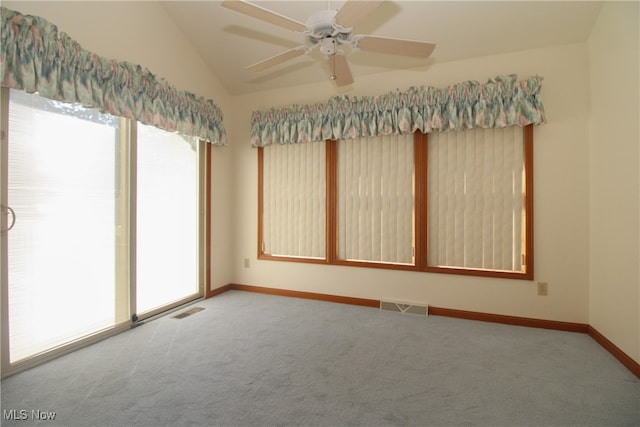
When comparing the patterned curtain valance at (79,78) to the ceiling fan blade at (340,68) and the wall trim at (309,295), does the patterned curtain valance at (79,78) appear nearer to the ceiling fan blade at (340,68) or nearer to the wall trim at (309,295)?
the ceiling fan blade at (340,68)

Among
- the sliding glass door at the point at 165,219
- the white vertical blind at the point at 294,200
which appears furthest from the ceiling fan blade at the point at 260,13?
the white vertical blind at the point at 294,200

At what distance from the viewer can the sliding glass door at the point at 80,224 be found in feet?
7.01

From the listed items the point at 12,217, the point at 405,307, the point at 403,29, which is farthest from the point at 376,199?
the point at 12,217

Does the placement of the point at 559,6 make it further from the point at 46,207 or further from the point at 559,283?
the point at 46,207

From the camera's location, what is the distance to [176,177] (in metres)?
3.49

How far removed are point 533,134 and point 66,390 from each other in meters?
4.15

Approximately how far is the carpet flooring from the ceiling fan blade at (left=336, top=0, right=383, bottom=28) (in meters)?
2.19

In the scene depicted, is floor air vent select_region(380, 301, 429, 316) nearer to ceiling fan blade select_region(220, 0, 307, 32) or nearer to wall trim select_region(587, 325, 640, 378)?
wall trim select_region(587, 325, 640, 378)

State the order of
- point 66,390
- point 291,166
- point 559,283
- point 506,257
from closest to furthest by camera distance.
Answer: point 66,390 < point 559,283 < point 506,257 < point 291,166

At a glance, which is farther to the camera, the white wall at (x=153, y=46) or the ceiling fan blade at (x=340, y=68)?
the white wall at (x=153, y=46)

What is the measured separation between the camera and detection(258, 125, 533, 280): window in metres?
3.06

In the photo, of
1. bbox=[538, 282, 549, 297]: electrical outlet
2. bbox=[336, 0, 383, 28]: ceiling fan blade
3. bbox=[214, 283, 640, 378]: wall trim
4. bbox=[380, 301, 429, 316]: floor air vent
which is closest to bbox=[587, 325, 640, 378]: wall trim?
bbox=[214, 283, 640, 378]: wall trim

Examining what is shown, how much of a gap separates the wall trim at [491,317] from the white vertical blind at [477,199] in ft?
1.56

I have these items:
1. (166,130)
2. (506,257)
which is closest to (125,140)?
(166,130)
